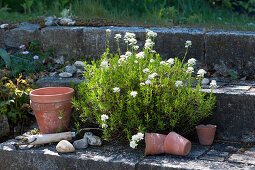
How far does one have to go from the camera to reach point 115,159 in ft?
10.0

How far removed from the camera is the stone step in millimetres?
2920

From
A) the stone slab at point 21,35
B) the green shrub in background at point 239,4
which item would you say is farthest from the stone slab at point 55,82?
the green shrub in background at point 239,4

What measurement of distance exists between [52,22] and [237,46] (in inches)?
95.2

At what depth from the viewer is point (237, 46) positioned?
4055 millimetres

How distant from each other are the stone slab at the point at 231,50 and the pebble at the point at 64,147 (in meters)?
1.82

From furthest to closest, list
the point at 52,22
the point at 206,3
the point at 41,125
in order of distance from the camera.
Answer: the point at 206,3
the point at 52,22
the point at 41,125

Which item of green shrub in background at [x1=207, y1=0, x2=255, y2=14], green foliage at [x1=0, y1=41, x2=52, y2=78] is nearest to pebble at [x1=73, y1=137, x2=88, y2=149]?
green foliage at [x1=0, y1=41, x2=52, y2=78]

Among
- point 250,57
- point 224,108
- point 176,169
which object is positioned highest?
point 250,57

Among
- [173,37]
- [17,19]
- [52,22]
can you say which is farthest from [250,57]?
[17,19]

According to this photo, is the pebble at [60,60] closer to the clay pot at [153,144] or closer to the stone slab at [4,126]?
the stone slab at [4,126]

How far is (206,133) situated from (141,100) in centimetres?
65

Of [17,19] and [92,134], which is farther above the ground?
[17,19]

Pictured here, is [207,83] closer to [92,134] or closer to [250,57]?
[250,57]

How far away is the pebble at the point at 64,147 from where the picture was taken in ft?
10.6
